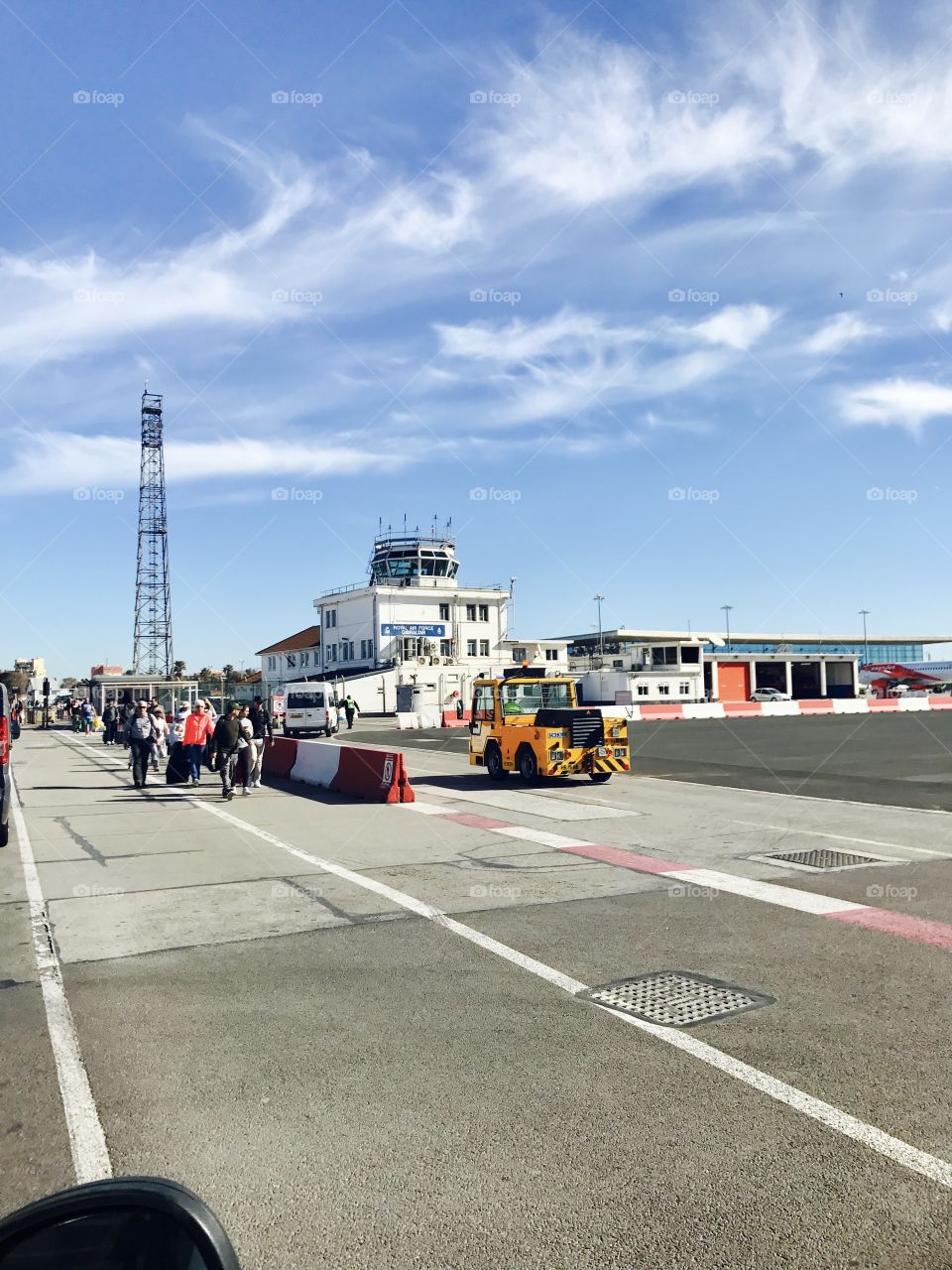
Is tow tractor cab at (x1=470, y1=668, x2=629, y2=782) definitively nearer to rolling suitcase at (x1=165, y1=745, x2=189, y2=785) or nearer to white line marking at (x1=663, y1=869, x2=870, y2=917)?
rolling suitcase at (x1=165, y1=745, x2=189, y2=785)

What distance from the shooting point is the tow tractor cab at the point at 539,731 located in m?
20.2

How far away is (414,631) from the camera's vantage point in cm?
8450

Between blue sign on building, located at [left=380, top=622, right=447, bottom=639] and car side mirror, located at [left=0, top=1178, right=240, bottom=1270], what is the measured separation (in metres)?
80.4

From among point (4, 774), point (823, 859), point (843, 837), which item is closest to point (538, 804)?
point (843, 837)

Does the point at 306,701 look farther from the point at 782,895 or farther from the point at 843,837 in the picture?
the point at 782,895

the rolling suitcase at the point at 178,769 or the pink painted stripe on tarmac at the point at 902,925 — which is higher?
the rolling suitcase at the point at 178,769

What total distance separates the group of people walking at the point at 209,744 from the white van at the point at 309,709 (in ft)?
78.0

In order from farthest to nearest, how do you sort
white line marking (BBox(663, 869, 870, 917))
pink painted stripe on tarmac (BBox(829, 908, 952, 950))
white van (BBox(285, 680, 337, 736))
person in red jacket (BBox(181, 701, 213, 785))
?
1. white van (BBox(285, 680, 337, 736))
2. person in red jacket (BBox(181, 701, 213, 785))
3. white line marking (BBox(663, 869, 870, 917))
4. pink painted stripe on tarmac (BBox(829, 908, 952, 950))

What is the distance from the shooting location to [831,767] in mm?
22891

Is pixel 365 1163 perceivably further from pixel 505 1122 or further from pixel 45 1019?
pixel 45 1019

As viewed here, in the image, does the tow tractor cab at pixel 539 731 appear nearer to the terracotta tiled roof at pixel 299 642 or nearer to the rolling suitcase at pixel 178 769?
the rolling suitcase at pixel 178 769

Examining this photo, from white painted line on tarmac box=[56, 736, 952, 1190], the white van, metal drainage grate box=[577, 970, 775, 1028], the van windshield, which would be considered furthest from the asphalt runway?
metal drainage grate box=[577, 970, 775, 1028]

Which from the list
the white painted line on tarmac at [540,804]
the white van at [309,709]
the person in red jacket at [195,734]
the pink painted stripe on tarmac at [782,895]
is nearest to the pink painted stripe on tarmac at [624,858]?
the pink painted stripe on tarmac at [782,895]

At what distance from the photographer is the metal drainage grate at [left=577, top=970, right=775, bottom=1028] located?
228 inches
